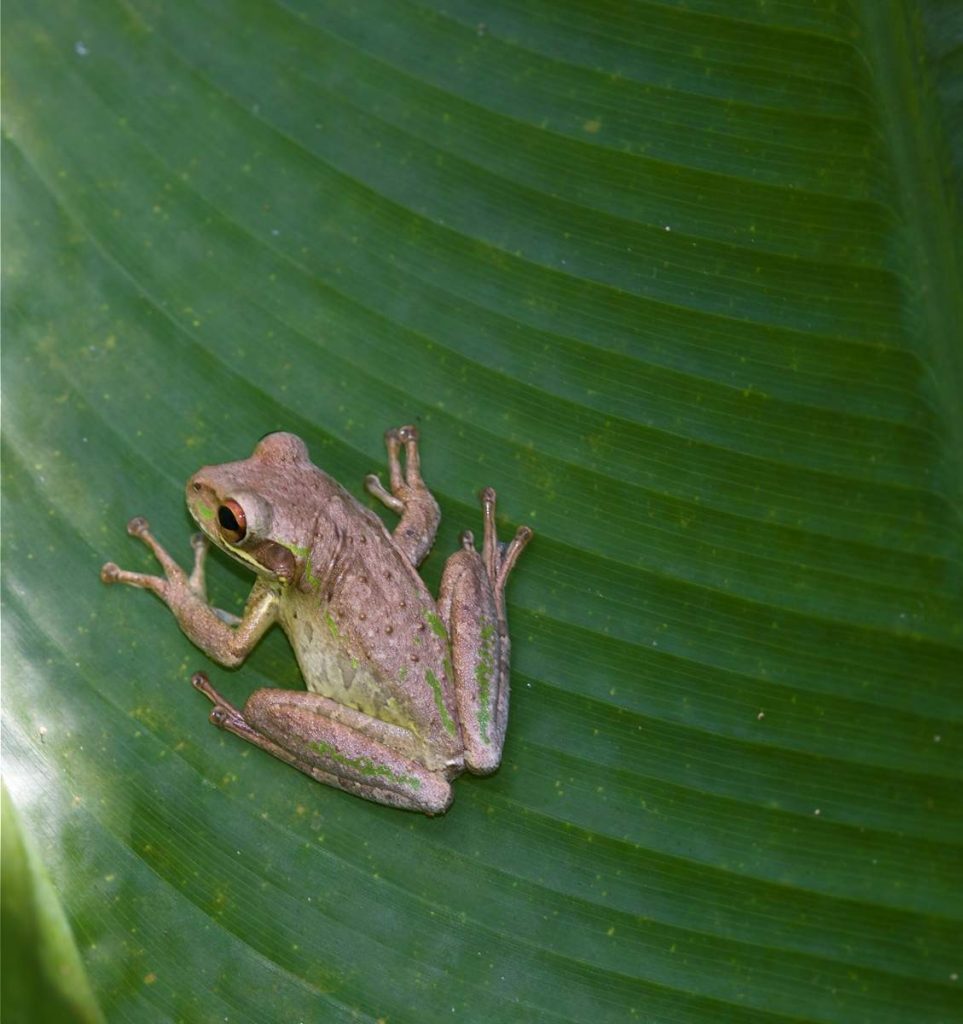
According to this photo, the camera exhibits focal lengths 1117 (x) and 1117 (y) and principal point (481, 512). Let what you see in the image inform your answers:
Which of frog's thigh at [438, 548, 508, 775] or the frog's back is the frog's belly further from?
frog's thigh at [438, 548, 508, 775]

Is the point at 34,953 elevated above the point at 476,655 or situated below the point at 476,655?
below

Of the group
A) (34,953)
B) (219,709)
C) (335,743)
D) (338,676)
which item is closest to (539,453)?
(338,676)

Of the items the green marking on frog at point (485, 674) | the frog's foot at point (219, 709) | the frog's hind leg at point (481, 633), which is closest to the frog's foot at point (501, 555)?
the frog's hind leg at point (481, 633)

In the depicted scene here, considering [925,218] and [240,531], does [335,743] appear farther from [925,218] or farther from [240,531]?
[925,218]

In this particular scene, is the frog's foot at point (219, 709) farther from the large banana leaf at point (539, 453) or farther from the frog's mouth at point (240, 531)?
the frog's mouth at point (240, 531)

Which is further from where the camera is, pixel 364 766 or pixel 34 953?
pixel 364 766

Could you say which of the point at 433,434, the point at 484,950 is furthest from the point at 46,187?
the point at 484,950
